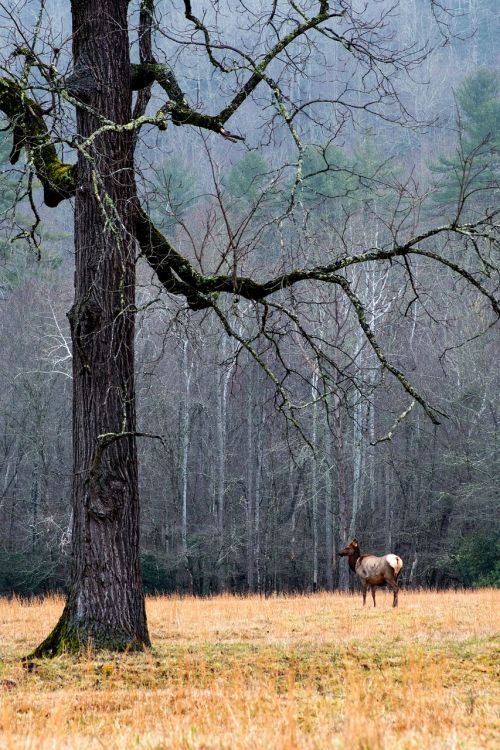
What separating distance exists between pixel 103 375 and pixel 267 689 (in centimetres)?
411

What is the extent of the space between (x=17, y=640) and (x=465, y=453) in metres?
21.9

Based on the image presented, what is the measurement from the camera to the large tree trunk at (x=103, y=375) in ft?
30.1

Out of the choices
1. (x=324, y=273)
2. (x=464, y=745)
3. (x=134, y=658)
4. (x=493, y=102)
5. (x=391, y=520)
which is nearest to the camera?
(x=464, y=745)

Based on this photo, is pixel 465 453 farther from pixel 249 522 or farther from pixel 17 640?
pixel 17 640

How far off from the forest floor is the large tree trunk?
21.3 inches

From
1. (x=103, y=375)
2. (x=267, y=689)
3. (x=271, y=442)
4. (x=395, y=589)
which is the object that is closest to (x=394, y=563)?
(x=395, y=589)

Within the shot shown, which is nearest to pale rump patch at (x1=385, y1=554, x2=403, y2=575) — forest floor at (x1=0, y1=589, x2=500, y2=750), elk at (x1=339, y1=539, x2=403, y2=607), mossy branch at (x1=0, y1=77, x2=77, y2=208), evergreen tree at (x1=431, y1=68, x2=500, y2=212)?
elk at (x1=339, y1=539, x2=403, y2=607)

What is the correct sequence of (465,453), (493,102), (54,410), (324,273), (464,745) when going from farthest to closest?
(493,102) → (54,410) → (465,453) → (324,273) → (464,745)

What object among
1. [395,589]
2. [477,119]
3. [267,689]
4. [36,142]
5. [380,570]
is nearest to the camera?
[267,689]

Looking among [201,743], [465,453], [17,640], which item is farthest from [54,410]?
[201,743]

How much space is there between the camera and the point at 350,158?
40.3 m

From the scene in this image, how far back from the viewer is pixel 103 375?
31.3ft

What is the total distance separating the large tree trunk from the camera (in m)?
9.17

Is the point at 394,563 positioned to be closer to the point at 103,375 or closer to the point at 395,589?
the point at 395,589
